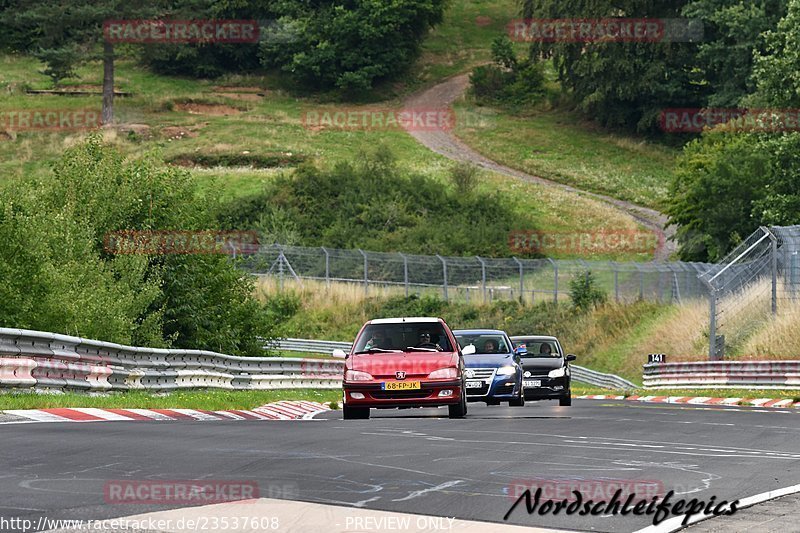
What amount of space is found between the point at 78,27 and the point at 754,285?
69632 millimetres

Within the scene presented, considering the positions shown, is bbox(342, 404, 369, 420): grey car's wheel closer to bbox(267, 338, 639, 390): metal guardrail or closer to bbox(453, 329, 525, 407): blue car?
bbox(453, 329, 525, 407): blue car

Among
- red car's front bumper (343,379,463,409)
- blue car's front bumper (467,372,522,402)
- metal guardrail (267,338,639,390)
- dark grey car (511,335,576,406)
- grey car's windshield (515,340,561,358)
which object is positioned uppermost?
red car's front bumper (343,379,463,409)

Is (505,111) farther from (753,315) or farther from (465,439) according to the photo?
(465,439)

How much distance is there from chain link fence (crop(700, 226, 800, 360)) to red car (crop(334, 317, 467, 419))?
17.8 m

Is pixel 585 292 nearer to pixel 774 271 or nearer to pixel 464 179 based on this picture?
pixel 774 271

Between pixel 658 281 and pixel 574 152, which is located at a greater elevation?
pixel 574 152

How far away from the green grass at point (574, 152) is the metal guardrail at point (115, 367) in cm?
5632

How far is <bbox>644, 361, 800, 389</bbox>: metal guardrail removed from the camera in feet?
107

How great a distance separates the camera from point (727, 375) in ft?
114

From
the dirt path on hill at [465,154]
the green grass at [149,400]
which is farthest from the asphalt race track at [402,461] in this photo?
the dirt path on hill at [465,154]

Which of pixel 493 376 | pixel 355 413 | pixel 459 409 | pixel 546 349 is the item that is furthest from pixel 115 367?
pixel 546 349

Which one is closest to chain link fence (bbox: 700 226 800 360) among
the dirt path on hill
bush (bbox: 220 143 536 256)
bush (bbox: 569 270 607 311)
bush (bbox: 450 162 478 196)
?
bush (bbox: 569 270 607 311)

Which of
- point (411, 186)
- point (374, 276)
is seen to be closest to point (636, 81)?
point (411, 186)

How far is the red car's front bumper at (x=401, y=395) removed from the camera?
19484mm
